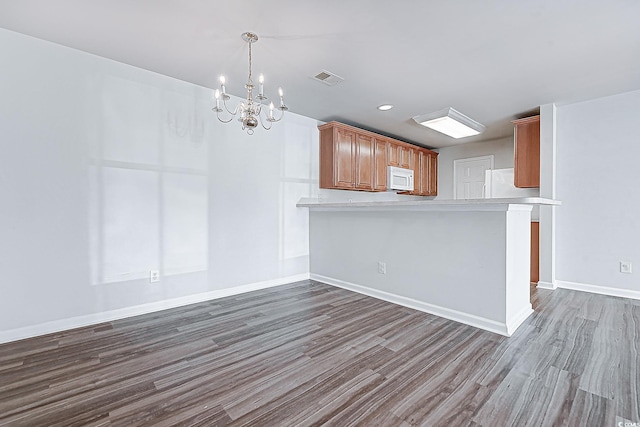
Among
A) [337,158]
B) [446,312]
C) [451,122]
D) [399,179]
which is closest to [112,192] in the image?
[337,158]

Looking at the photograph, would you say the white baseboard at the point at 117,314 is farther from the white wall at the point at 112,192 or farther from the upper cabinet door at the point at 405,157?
the upper cabinet door at the point at 405,157

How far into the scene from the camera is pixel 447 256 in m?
2.74

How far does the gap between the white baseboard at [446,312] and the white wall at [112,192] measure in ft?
4.35

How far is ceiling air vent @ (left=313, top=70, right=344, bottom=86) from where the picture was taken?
115 inches

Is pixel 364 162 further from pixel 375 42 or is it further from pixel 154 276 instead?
pixel 154 276

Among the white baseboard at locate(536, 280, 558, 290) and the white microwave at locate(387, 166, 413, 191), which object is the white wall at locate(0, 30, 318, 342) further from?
the white baseboard at locate(536, 280, 558, 290)

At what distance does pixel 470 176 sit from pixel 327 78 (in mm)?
4299

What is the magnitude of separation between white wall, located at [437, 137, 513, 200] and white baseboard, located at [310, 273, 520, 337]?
358cm

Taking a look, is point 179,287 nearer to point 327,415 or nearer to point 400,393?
point 327,415

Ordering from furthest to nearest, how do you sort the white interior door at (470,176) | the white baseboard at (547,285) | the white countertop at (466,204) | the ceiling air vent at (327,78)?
the white interior door at (470,176), the white baseboard at (547,285), the ceiling air vent at (327,78), the white countertop at (466,204)

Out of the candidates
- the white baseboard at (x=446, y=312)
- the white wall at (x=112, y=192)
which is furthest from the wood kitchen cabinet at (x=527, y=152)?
the white wall at (x=112, y=192)

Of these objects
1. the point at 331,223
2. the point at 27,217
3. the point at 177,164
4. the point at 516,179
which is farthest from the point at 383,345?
the point at 516,179

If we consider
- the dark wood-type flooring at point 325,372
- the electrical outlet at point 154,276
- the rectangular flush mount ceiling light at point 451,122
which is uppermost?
the rectangular flush mount ceiling light at point 451,122

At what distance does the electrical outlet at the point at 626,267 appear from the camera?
11.1 feet
